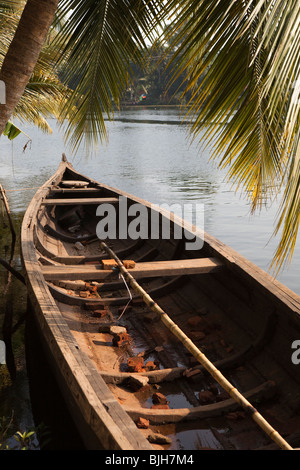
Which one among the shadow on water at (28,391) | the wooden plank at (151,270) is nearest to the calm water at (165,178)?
the wooden plank at (151,270)

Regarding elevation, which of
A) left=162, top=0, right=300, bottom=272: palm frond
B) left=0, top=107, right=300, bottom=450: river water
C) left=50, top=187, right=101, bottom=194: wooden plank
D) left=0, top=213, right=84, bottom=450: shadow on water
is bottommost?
left=0, top=213, right=84, bottom=450: shadow on water

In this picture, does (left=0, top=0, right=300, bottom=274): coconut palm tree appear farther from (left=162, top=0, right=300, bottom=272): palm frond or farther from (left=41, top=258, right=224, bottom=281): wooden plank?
(left=41, top=258, right=224, bottom=281): wooden plank

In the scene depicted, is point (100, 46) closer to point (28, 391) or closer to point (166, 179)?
point (28, 391)

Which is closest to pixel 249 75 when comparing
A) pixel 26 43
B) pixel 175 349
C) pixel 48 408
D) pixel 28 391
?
pixel 26 43

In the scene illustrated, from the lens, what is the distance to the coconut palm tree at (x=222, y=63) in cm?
343

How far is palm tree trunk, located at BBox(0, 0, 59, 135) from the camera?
4.11 meters

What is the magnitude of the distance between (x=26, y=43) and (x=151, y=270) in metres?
2.49

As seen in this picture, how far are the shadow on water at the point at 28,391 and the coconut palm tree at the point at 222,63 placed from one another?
102 inches

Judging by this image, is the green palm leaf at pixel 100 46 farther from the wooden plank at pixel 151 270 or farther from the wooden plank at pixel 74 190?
the wooden plank at pixel 74 190

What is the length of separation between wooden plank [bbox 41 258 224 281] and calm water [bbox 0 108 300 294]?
141 centimetres

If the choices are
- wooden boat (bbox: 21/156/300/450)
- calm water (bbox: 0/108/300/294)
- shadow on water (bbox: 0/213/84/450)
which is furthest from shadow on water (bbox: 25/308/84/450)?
calm water (bbox: 0/108/300/294)

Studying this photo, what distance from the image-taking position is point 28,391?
18.0 feet

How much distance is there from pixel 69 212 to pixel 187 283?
4707 mm
